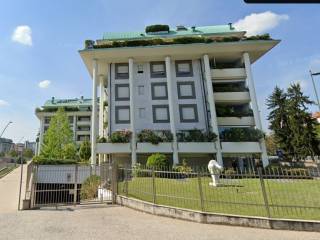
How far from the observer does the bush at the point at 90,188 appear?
48.7 feet

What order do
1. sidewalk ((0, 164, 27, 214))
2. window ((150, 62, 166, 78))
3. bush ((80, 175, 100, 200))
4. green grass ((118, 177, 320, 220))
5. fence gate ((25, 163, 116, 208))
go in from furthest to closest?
1. window ((150, 62, 166, 78))
2. bush ((80, 175, 100, 200))
3. fence gate ((25, 163, 116, 208))
4. sidewalk ((0, 164, 27, 214))
5. green grass ((118, 177, 320, 220))

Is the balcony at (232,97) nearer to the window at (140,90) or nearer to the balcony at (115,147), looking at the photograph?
the window at (140,90)

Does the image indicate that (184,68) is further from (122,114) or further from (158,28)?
(122,114)

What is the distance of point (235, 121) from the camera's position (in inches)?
1133

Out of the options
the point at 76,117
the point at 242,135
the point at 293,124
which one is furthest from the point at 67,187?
the point at 76,117

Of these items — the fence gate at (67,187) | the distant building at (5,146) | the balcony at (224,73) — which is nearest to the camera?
the fence gate at (67,187)

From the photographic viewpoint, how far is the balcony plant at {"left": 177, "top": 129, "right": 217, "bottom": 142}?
26925 mm

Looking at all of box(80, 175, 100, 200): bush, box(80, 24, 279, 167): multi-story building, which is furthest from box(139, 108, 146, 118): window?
box(80, 175, 100, 200): bush

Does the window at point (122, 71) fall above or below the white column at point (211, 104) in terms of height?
above

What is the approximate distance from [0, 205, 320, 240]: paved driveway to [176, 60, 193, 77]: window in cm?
2380

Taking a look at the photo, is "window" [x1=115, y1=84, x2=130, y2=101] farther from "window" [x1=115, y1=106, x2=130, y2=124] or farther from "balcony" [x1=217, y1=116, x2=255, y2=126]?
"balcony" [x1=217, y1=116, x2=255, y2=126]

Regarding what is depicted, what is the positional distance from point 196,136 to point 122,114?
927 centimetres

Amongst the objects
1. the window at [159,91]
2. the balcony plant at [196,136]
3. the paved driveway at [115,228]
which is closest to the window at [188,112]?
the balcony plant at [196,136]

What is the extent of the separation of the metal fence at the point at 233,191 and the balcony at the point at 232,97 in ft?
62.2
